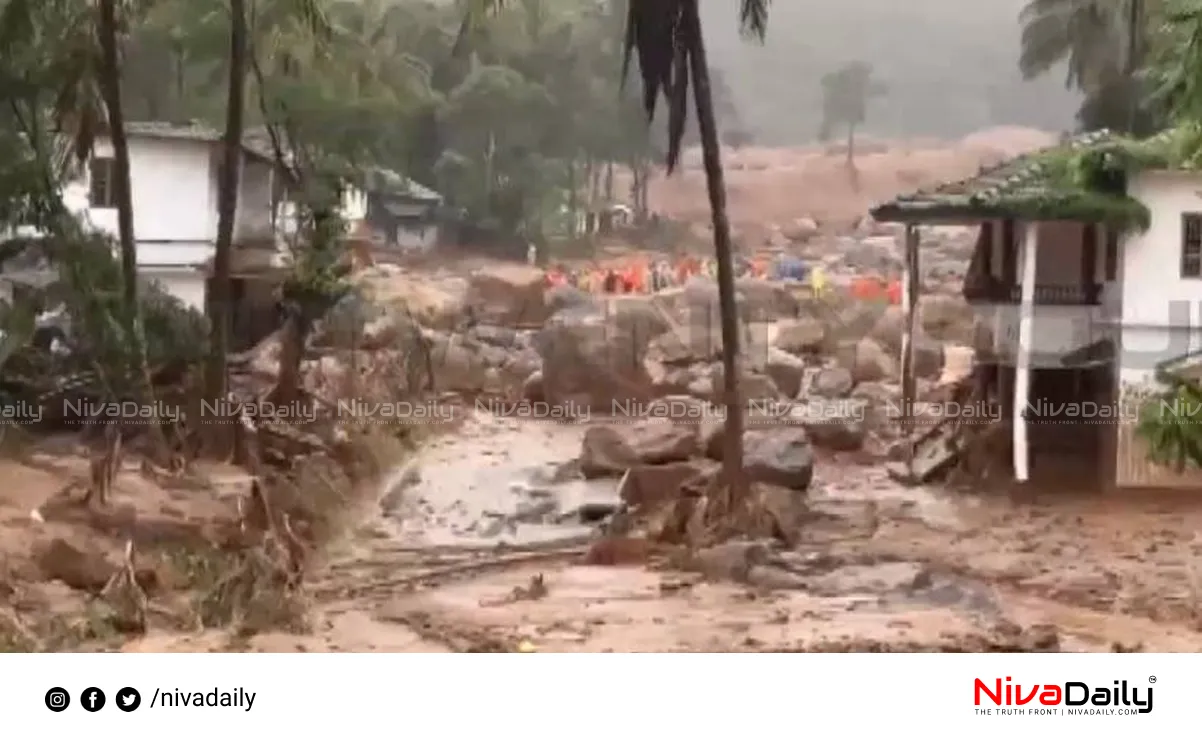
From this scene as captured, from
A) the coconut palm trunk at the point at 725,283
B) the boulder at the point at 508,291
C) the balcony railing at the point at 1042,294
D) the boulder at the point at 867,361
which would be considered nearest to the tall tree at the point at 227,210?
the boulder at the point at 508,291

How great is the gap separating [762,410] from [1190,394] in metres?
0.69

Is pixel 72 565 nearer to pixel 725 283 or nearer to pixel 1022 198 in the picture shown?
pixel 725 283

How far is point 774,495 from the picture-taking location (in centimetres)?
201

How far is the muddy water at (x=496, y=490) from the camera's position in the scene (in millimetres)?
2000

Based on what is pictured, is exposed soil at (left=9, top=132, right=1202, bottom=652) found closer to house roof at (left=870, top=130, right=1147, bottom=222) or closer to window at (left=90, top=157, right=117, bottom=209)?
house roof at (left=870, top=130, right=1147, bottom=222)

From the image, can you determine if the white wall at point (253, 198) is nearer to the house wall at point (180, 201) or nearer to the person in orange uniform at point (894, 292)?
the house wall at point (180, 201)

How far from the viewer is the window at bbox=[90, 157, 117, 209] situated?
1999mm

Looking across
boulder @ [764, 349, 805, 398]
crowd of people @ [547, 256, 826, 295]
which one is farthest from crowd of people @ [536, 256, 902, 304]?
boulder @ [764, 349, 805, 398]

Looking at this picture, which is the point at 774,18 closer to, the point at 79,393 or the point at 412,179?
the point at 412,179

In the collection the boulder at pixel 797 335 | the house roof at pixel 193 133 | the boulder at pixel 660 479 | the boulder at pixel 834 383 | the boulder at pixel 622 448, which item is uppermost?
the house roof at pixel 193 133

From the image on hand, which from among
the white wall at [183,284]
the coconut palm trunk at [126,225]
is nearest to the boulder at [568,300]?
the white wall at [183,284]
